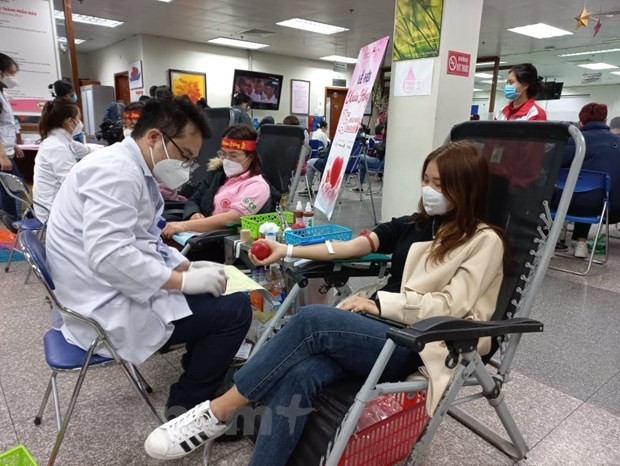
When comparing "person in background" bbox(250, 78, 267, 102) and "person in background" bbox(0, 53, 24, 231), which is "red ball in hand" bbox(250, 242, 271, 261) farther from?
"person in background" bbox(250, 78, 267, 102)

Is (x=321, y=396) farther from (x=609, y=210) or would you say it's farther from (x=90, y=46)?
(x=90, y=46)

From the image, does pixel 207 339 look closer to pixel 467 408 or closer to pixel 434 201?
pixel 434 201

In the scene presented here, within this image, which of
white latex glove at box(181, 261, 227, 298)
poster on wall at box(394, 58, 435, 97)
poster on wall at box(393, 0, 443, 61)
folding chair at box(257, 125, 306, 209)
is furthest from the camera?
poster on wall at box(394, 58, 435, 97)

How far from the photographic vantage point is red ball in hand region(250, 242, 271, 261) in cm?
164

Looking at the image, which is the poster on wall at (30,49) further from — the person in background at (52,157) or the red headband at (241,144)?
the red headband at (241,144)

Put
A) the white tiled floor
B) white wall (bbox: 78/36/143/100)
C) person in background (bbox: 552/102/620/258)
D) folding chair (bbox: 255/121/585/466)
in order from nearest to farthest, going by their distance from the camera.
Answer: folding chair (bbox: 255/121/585/466) → the white tiled floor → person in background (bbox: 552/102/620/258) → white wall (bbox: 78/36/143/100)

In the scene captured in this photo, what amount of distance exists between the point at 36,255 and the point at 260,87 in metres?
9.93

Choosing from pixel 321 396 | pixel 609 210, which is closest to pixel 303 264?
pixel 321 396

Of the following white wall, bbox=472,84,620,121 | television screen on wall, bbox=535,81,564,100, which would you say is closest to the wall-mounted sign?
television screen on wall, bbox=535,81,564,100

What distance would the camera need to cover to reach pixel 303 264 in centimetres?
160

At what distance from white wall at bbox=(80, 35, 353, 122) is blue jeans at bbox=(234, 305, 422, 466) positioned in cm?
952

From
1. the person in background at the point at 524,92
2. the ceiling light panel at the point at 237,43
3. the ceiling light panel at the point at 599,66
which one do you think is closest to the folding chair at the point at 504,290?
the person in background at the point at 524,92

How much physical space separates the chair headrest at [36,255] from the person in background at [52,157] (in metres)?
1.78

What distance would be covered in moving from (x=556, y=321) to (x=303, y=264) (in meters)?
1.84
